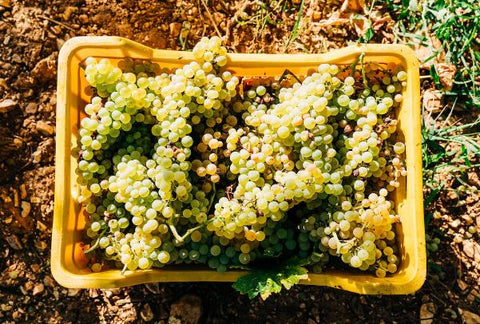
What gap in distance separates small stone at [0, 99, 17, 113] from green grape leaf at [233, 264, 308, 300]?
1.04 m

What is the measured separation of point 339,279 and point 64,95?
0.92 m

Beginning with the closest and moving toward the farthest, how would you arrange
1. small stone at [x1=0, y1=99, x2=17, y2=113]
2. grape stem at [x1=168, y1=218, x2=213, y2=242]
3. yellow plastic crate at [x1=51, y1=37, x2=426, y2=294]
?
grape stem at [x1=168, y1=218, x2=213, y2=242]
yellow plastic crate at [x1=51, y1=37, x2=426, y2=294]
small stone at [x1=0, y1=99, x2=17, y2=113]

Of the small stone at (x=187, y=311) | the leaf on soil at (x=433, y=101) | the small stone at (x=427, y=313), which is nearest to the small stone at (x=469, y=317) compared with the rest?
the small stone at (x=427, y=313)

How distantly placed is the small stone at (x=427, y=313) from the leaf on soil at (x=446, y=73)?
835 millimetres

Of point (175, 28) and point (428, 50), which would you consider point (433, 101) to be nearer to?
point (428, 50)

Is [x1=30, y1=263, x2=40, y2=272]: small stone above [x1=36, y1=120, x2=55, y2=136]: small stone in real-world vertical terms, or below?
below

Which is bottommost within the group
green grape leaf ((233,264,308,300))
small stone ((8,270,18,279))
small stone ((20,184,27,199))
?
small stone ((8,270,18,279))

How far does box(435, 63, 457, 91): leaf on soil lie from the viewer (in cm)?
191

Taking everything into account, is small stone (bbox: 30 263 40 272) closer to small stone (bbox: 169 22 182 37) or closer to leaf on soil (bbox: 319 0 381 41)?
small stone (bbox: 169 22 182 37)

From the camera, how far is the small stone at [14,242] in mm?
1806

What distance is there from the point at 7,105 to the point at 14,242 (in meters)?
0.49

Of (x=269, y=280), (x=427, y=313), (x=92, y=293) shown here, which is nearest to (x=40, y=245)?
(x=92, y=293)

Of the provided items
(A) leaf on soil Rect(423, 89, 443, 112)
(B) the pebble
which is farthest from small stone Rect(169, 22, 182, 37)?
(B) the pebble

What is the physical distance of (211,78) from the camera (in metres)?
1.37
